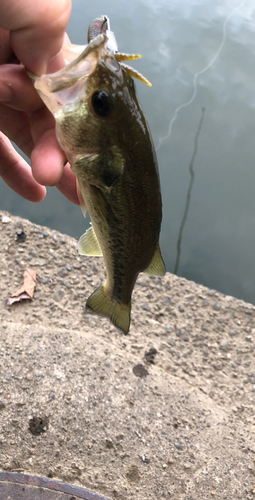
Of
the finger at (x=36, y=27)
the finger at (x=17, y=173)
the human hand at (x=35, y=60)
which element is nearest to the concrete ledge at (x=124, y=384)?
the finger at (x=17, y=173)

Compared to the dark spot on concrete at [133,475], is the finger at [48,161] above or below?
above

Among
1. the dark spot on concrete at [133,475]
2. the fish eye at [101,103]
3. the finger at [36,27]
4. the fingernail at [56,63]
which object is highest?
the finger at [36,27]

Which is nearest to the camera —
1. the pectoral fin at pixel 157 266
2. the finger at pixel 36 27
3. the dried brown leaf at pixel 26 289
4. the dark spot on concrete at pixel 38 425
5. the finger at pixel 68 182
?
the finger at pixel 36 27

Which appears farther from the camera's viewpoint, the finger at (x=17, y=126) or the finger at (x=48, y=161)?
the finger at (x=17, y=126)

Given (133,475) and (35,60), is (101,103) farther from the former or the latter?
(133,475)

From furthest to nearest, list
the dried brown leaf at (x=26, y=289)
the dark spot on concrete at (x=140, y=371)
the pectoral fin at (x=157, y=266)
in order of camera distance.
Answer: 1. the dried brown leaf at (x=26, y=289)
2. the dark spot on concrete at (x=140, y=371)
3. the pectoral fin at (x=157, y=266)

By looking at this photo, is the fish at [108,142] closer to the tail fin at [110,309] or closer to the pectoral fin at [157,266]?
the pectoral fin at [157,266]

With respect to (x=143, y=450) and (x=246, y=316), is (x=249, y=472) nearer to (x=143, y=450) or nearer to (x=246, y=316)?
(x=143, y=450)
